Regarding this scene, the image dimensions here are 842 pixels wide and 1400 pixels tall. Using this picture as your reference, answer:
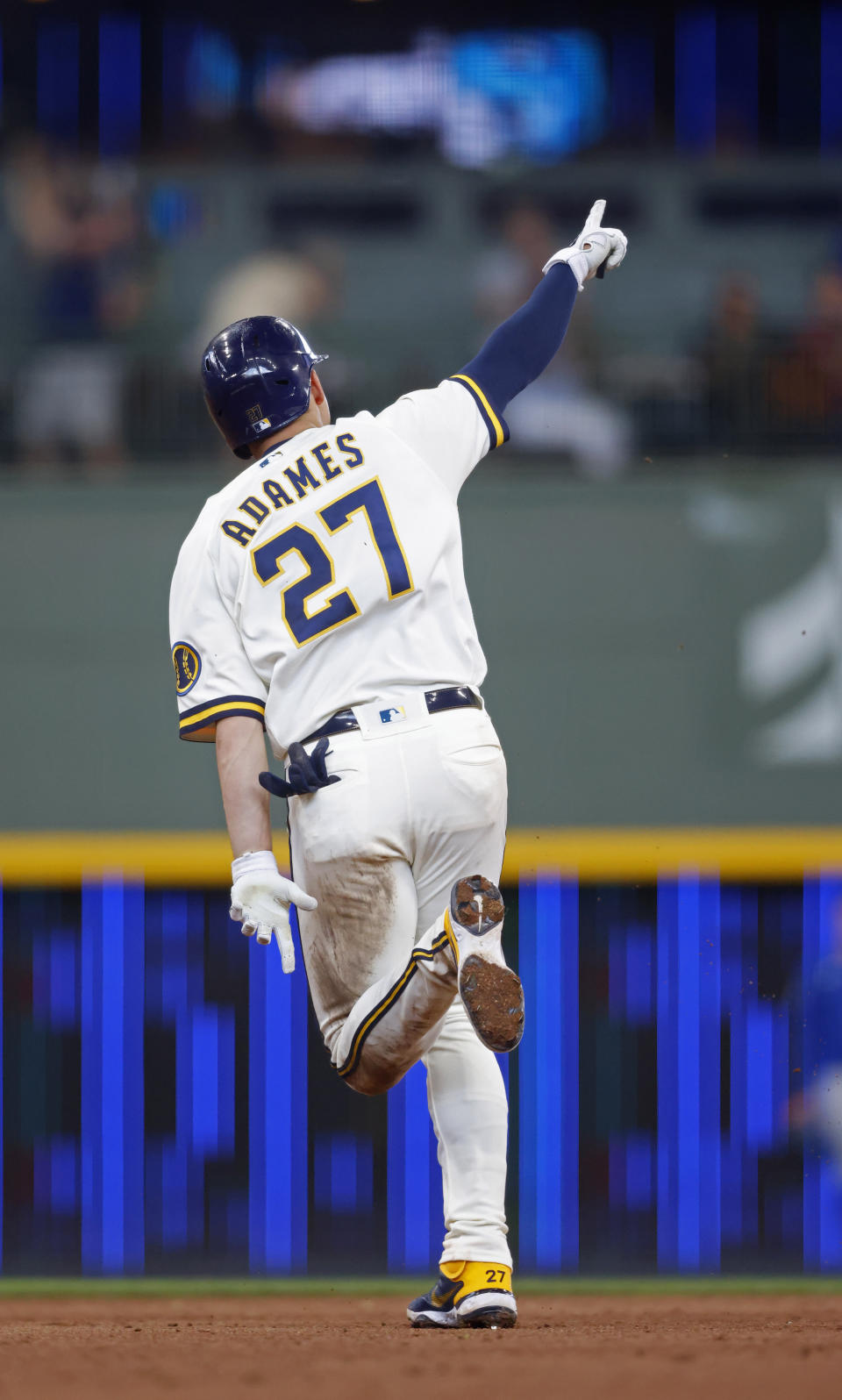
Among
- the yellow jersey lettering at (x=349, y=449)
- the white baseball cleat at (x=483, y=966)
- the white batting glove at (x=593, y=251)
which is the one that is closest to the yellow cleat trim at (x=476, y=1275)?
the white baseball cleat at (x=483, y=966)

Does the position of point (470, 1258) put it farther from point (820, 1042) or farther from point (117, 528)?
point (117, 528)

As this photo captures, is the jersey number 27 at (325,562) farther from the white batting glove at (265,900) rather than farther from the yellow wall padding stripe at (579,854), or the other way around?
the yellow wall padding stripe at (579,854)

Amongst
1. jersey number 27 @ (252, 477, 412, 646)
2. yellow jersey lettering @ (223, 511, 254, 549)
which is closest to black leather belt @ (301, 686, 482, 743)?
jersey number 27 @ (252, 477, 412, 646)

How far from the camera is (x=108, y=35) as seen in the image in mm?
8820

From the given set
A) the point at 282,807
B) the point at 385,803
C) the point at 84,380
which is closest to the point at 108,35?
the point at 84,380

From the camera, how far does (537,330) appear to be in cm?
383

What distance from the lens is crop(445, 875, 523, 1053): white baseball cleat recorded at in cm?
305

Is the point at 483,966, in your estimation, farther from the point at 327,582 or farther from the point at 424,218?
the point at 424,218

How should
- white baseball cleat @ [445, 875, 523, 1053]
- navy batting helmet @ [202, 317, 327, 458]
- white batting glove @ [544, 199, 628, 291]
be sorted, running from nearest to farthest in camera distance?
white baseball cleat @ [445, 875, 523, 1053] < navy batting helmet @ [202, 317, 327, 458] < white batting glove @ [544, 199, 628, 291]

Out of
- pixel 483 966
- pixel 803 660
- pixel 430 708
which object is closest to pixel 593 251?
pixel 430 708

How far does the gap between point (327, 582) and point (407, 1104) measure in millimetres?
4138

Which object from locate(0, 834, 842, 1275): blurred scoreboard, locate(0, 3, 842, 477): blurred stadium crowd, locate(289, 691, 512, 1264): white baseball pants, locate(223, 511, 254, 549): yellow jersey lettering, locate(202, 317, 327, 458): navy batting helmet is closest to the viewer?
locate(289, 691, 512, 1264): white baseball pants

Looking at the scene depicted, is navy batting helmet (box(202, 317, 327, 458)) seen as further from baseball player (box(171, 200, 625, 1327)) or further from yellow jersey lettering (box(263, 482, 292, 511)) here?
yellow jersey lettering (box(263, 482, 292, 511))

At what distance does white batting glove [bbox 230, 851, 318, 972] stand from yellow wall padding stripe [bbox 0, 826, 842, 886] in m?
3.92
